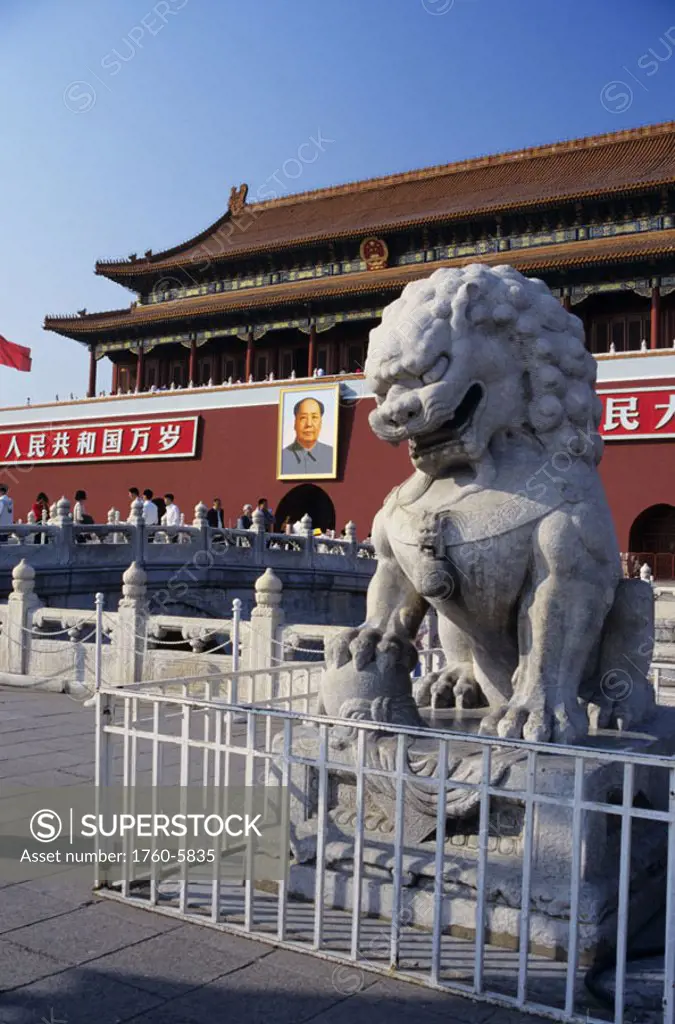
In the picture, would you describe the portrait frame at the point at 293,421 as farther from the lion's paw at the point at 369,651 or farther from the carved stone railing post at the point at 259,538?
the lion's paw at the point at 369,651

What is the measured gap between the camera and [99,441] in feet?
73.2

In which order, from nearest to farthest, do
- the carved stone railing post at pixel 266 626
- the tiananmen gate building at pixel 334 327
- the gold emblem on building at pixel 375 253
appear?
the carved stone railing post at pixel 266 626
the tiananmen gate building at pixel 334 327
the gold emblem on building at pixel 375 253

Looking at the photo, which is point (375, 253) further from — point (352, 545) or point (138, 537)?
point (138, 537)

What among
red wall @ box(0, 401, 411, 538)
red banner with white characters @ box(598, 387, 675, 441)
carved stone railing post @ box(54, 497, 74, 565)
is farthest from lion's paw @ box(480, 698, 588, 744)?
red wall @ box(0, 401, 411, 538)

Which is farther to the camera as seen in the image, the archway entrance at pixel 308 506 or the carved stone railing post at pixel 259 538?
the archway entrance at pixel 308 506

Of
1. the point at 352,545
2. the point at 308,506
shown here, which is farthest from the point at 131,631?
the point at 308,506

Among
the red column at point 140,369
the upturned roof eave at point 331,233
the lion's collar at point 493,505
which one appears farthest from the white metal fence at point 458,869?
the red column at point 140,369

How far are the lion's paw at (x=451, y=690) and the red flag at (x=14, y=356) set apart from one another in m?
17.8

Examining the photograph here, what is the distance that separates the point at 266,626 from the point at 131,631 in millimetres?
1432

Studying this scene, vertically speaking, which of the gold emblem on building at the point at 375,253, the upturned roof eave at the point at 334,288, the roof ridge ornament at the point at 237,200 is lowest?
the upturned roof eave at the point at 334,288

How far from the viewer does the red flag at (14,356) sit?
19.7m

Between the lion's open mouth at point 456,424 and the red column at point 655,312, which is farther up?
the red column at point 655,312

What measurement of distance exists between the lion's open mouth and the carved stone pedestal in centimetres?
93

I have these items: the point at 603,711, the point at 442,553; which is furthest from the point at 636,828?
the point at 442,553
